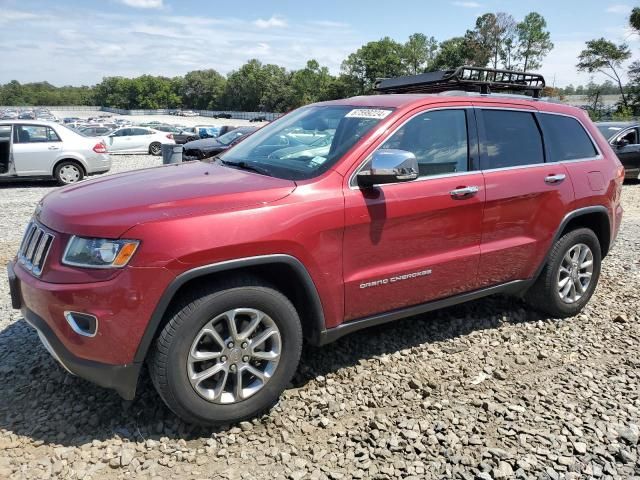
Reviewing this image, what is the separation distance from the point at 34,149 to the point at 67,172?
82cm

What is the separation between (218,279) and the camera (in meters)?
2.82

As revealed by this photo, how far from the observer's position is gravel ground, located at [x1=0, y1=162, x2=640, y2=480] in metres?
2.69

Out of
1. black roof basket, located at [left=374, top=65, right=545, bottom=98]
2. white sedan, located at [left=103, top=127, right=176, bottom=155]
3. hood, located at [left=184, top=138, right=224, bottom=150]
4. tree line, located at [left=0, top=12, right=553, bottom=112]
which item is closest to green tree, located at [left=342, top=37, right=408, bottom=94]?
tree line, located at [left=0, top=12, right=553, bottom=112]

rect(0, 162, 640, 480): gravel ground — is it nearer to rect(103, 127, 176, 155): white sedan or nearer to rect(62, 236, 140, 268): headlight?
rect(62, 236, 140, 268): headlight

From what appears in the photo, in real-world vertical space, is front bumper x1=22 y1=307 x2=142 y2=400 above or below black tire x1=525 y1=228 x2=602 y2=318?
below

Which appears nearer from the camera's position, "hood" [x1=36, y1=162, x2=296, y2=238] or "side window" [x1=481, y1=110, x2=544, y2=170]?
"hood" [x1=36, y1=162, x2=296, y2=238]

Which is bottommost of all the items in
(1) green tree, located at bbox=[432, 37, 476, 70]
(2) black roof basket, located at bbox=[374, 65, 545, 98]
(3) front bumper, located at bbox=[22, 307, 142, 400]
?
(3) front bumper, located at bbox=[22, 307, 142, 400]

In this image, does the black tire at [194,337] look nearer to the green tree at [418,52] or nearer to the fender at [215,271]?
the fender at [215,271]

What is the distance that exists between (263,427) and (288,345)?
48 cm

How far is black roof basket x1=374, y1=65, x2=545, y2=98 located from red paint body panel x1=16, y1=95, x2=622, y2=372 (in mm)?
471

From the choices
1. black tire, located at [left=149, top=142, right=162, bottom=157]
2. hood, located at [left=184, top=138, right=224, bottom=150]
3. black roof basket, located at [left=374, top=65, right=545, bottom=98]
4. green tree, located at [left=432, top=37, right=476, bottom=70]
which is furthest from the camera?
green tree, located at [left=432, top=37, right=476, bottom=70]

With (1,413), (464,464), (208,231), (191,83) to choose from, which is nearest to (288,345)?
(208,231)

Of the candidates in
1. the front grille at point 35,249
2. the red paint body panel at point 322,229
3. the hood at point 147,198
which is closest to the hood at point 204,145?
the red paint body panel at point 322,229

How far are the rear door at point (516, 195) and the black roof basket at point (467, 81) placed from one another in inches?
21.7
